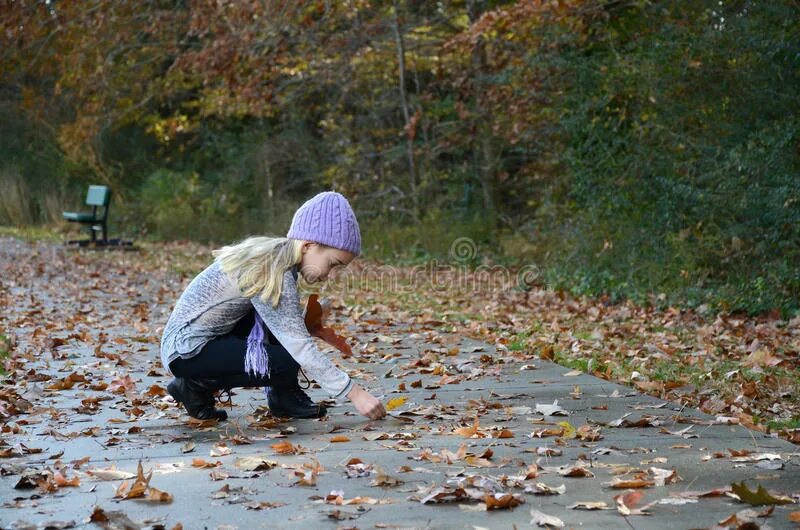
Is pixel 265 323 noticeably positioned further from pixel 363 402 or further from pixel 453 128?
pixel 453 128

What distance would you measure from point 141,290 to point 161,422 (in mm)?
8698

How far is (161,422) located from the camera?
571cm

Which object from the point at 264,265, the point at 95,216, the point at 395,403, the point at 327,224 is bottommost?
the point at 395,403

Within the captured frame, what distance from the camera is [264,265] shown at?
5.35 m

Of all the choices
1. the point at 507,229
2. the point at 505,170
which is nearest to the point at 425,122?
the point at 505,170

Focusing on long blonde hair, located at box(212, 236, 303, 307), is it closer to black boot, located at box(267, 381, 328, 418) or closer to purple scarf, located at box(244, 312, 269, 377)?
purple scarf, located at box(244, 312, 269, 377)

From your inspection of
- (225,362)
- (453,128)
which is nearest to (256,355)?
(225,362)

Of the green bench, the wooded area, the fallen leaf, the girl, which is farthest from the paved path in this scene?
the green bench

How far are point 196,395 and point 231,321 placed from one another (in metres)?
0.42

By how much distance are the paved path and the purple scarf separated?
304 mm

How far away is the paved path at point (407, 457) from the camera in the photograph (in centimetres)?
376

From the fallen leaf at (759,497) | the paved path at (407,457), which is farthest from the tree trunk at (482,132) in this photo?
the fallen leaf at (759,497)

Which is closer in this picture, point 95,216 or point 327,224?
point 327,224

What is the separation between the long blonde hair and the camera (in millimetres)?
5258
